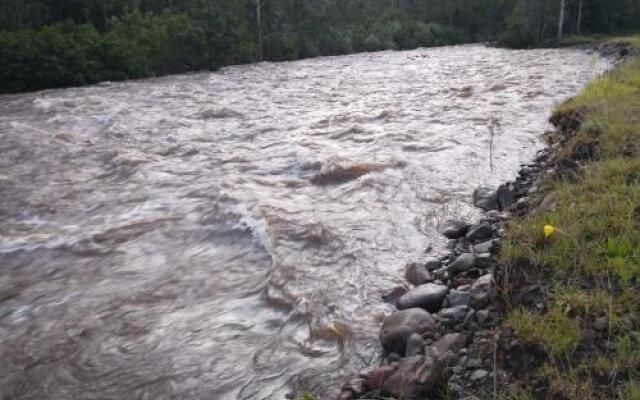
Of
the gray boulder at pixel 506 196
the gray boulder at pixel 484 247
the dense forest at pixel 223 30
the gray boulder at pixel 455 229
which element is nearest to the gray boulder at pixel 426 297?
the gray boulder at pixel 484 247

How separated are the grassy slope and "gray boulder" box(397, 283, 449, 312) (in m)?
0.62

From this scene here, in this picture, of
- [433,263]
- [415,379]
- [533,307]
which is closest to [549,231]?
[533,307]

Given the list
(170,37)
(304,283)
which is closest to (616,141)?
(304,283)

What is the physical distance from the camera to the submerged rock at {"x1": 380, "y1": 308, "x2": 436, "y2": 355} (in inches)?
151

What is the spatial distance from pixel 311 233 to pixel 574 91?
10.7 metres

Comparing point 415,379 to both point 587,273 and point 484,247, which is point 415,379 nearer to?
point 587,273

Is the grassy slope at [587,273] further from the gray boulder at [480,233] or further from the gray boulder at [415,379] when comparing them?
the gray boulder at [480,233]

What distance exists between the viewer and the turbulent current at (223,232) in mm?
4066

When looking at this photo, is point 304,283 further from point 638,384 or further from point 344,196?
point 638,384

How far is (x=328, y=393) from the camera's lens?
3586 millimetres

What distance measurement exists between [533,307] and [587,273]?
0.49m

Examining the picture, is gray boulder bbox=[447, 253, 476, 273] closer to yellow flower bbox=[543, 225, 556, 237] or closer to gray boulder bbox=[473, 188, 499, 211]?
yellow flower bbox=[543, 225, 556, 237]

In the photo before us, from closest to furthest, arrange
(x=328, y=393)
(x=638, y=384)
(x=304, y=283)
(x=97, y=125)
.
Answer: (x=638, y=384)
(x=328, y=393)
(x=304, y=283)
(x=97, y=125)

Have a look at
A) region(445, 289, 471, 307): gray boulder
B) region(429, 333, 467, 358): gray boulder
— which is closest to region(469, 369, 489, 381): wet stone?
region(429, 333, 467, 358): gray boulder
